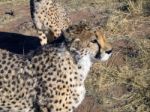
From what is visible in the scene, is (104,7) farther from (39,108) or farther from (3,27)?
(39,108)

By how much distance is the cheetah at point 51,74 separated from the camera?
4.44m

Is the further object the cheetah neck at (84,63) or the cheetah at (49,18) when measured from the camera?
the cheetah at (49,18)

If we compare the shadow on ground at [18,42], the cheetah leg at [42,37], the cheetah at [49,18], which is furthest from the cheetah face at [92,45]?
the shadow on ground at [18,42]

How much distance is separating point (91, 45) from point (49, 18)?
2.06 metres

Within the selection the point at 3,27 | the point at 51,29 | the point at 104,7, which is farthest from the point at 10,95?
the point at 104,7

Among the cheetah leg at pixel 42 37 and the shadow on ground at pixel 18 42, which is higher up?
the cheetah leg at pixel 42 37

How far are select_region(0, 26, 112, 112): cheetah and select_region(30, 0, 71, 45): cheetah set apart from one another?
5.81ft

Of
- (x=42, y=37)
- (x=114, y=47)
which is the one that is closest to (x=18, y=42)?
(x=42, y=37)

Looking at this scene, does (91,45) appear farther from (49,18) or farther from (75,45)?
(49,18)

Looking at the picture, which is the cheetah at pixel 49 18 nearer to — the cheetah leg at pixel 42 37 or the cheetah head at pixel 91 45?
the cheetah leg at pixel 42 37

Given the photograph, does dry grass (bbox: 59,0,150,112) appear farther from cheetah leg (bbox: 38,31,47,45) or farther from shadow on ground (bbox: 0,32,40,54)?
shadow on ground (bbox: 0,32,40,54)

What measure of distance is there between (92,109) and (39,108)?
0.92 m

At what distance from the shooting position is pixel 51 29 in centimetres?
637

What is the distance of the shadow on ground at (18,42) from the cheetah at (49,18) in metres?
0.53
